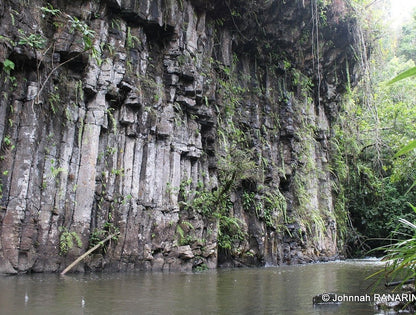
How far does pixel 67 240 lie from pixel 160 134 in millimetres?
4129

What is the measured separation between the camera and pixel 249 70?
16.7m

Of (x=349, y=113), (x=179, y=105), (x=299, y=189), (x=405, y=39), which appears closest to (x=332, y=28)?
(x=349, y=113)

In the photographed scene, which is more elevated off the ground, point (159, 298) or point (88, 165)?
point (88, 165)

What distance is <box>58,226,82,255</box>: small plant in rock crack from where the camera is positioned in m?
8.16

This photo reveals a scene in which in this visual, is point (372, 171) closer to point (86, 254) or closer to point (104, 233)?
point (104, 233)

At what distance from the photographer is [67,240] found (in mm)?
8211

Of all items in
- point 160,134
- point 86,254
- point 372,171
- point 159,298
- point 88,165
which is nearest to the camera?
point 159,298

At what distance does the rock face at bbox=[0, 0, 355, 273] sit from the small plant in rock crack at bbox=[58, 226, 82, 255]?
0.08 ft

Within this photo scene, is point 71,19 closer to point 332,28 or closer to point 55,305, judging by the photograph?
point 55,305

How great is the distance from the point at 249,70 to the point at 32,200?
38.1 feet

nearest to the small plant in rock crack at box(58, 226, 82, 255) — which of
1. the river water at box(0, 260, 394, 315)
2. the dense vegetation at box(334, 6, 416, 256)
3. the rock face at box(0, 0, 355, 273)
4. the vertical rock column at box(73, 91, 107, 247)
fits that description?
the rock face at box(0, 0, 355, 273)

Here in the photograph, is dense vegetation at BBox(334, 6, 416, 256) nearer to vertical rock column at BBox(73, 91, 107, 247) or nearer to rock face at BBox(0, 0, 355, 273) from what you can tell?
rock face at BBox(0, 0, 355, 273)

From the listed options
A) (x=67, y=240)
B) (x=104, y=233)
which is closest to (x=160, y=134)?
(x=104, y=233)

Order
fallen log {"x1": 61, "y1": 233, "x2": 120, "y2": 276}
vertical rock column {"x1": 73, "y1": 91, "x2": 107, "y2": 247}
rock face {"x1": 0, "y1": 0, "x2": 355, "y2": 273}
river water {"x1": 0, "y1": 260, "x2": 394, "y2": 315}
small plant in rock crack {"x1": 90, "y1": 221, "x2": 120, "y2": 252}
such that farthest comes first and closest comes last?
small plant in rock crack {"x1": 90, "y1": 221, "x2": 120, "y2": 252}
vertical rock column {"x1": 73, "y1": 91, "x2": 107, "y2": 247}
rock face {"x1": 0, "y1": 0, "x2": 355, "y2": 273}
fallen log {"x1": 61, "y1": 233, "x2": 120, "y2": 276}
river water {"x1": 0, "y1": 260, "x2": 394, "y2": 315}
